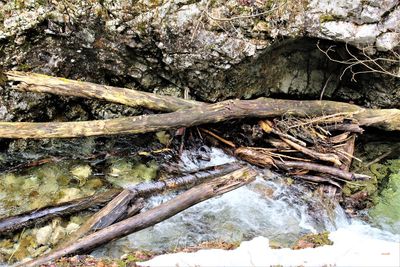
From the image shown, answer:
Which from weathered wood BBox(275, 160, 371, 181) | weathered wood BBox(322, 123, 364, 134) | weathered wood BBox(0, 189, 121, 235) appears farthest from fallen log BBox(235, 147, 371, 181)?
weathered wood BBox(0, 189, 121, 235)

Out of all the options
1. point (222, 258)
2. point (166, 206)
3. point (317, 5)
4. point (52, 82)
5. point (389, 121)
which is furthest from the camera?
point (389, 121)

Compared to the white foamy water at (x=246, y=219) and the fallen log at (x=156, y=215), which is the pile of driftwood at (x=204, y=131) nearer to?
the fallen log at (x=156, y=215)

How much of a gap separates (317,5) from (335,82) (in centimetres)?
166

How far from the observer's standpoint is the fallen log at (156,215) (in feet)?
13.6

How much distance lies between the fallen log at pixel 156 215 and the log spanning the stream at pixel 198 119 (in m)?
1.01

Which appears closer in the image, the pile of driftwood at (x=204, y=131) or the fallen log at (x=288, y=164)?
the pile of driftwood at (x=204, y=131)

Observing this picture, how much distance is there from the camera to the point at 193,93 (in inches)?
266

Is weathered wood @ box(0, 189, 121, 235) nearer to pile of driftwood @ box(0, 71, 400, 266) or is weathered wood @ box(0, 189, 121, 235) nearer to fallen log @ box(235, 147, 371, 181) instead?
pile of driftwood @ box(0, 71, 400, 266)

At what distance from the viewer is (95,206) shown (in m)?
5.16

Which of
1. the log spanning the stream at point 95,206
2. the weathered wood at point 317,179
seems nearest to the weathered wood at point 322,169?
the weathered wood at point 317,179

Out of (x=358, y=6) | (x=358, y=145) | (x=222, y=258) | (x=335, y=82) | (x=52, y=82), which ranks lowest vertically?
(x=358, y=145)

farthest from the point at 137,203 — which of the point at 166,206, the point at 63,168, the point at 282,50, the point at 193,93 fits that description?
the point at 282,50

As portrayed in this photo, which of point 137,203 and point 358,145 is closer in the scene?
point 137,203

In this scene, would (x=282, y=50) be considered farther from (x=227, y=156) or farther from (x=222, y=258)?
(x=222, y=258)
